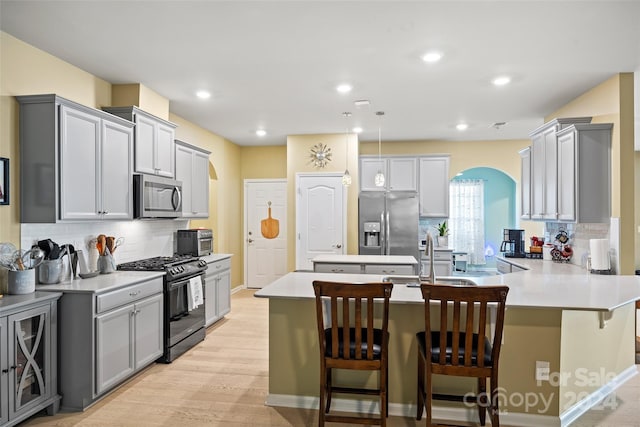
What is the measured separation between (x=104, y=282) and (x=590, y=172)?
14.4 ft

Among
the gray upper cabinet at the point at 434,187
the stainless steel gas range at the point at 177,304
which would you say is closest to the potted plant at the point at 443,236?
the gray upper cabinet at the point at 434,187

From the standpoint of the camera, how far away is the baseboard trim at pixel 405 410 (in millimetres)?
2713

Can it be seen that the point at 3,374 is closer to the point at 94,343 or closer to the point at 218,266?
the point at 94,343

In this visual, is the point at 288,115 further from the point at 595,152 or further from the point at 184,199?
the point at 595,152

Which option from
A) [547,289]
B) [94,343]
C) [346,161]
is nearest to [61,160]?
[94,343]

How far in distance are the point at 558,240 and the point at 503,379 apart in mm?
2727

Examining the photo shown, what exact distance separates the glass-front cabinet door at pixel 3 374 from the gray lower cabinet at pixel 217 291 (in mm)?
2293

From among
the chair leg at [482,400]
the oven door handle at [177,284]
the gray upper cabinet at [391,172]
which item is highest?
the gray upper cabinet at [391,172]

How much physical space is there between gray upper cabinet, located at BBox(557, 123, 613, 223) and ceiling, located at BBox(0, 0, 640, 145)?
54 centimetres

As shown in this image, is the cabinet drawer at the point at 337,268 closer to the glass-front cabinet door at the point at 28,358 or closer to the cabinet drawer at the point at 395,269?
the cabinet drawer at the point at 395,269

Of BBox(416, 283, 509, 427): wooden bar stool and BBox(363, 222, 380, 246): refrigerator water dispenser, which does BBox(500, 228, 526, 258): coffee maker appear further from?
BBox(416, 283, 509, 427): wooden bar stool

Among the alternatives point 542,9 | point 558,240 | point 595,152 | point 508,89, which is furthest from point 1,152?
point 558,240

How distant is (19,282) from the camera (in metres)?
2.83

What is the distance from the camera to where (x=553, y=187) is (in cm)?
430
